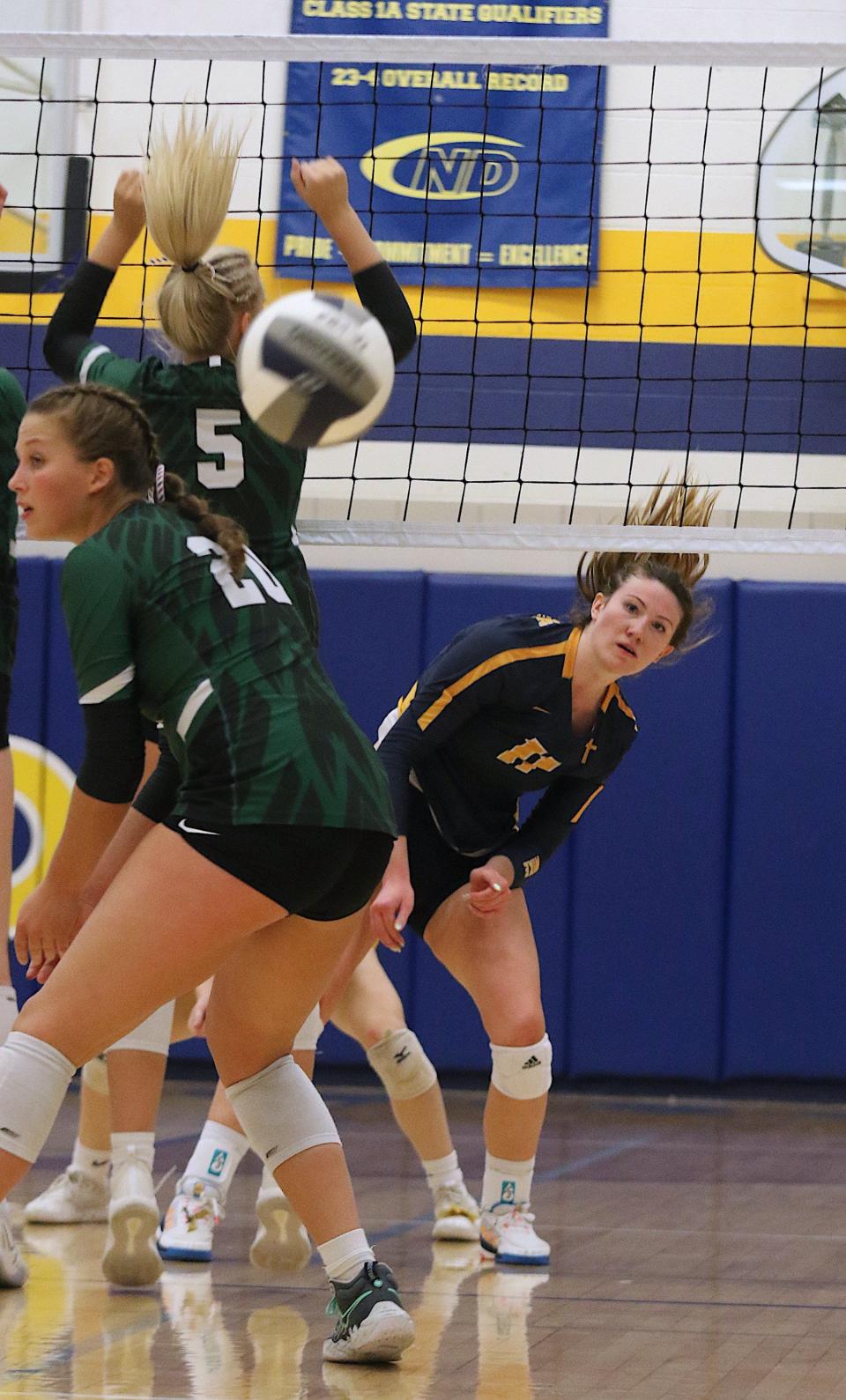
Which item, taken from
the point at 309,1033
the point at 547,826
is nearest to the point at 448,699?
the point at 547,826

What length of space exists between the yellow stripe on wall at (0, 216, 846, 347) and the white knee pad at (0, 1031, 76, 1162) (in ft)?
15.8

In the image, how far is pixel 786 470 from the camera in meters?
6.78

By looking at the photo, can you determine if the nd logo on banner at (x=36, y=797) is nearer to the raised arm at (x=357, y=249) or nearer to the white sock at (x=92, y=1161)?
the white sock at (x=92, y=1161)

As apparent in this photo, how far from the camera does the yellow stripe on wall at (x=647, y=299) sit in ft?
22.9

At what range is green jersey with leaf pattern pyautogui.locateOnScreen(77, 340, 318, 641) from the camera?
3.17 meters

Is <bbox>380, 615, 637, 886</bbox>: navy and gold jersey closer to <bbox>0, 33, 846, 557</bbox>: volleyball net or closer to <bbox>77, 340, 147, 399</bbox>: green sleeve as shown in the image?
<bbox>77, 340, 147, 399</bbox>: green sleeve

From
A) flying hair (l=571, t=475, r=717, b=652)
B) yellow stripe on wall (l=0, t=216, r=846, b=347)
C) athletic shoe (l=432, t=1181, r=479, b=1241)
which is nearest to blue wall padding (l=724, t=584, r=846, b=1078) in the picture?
yellow stripe on wall (l=0, t=216, r=846, b=347)

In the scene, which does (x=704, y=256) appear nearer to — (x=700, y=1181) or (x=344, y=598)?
(x=344, y=598)

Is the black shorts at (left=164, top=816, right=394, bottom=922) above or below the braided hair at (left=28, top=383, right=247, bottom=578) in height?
below

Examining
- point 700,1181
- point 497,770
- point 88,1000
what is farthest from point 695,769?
point 88,1000

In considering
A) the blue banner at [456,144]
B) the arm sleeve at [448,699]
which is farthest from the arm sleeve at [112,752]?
the blue banner at [456,144]

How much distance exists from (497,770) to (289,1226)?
103 centimetres

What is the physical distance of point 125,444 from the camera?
8.68ft

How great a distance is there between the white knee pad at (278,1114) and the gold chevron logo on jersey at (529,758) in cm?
128
